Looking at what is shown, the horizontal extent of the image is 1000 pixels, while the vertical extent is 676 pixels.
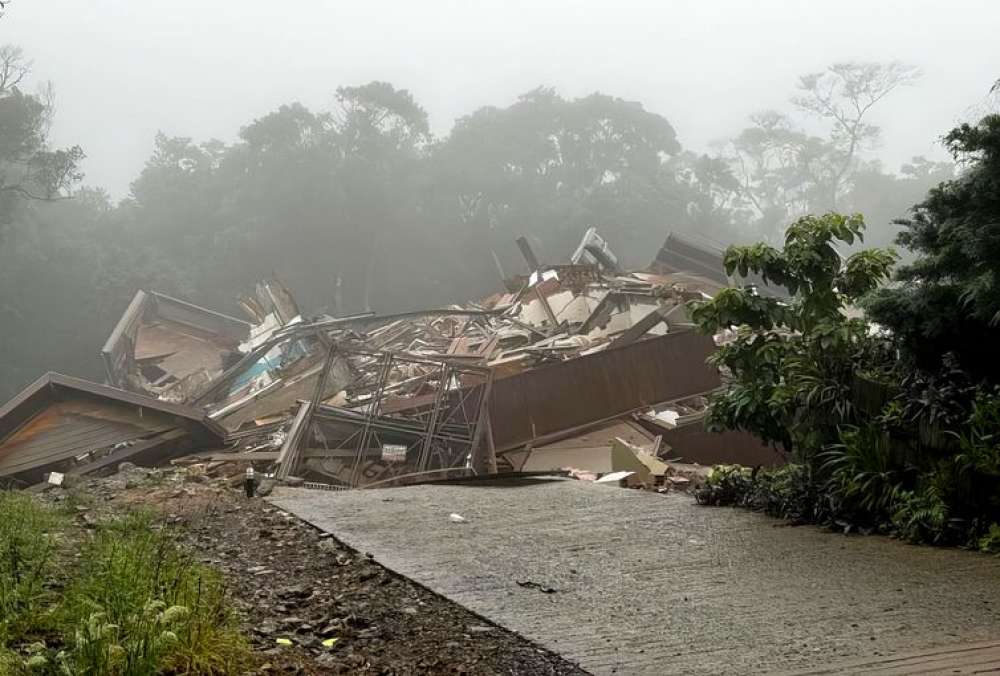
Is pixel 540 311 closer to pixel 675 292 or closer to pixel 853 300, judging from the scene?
pixel 675 292

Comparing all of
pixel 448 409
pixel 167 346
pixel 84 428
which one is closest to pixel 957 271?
pixel 448 409

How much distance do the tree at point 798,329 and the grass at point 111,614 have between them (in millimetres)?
4710

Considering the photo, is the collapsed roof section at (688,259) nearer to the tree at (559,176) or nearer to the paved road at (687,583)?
the tree at (559,176)

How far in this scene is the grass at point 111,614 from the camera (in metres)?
3.54

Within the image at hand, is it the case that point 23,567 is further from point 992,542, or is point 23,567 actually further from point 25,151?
point 25,151

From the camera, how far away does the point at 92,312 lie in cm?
4103

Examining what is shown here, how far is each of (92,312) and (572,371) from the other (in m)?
29.9

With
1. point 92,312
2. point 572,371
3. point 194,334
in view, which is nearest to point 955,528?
point 572,371

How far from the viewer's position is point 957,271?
21.9ft

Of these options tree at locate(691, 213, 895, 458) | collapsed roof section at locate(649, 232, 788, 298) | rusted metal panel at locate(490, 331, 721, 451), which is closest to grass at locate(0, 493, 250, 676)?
tree at locate(691, 213, 895, 458)

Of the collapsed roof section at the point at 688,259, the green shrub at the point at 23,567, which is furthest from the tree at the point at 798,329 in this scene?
the collapsed roof section at the point at 688,259

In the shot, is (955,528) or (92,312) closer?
(955,528)

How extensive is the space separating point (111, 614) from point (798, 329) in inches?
252

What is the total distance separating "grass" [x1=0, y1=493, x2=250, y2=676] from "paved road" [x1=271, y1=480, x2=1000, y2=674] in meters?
1.41
